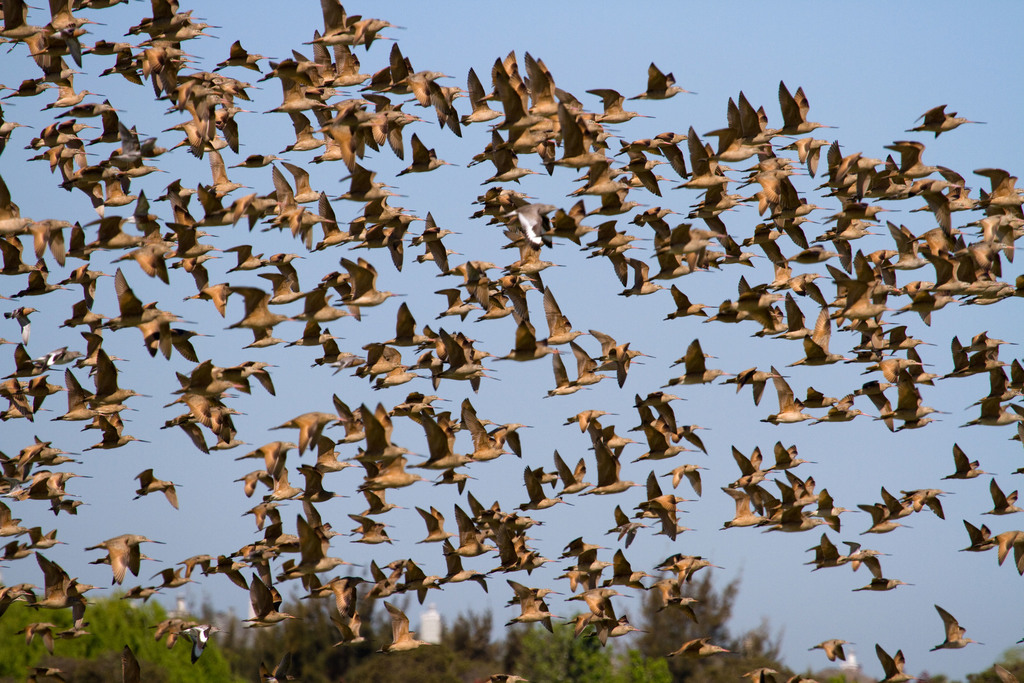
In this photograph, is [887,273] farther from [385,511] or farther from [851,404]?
[385,511]

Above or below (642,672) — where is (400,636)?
above

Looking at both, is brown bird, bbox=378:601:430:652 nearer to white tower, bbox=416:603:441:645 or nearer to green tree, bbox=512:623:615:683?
green tree, bbox=512:623:615:683

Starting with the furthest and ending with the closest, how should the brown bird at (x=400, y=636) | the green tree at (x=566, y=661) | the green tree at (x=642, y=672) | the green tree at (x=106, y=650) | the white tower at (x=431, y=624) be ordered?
the white tower at (x=431, y=624) < the green tree at (x=642, y=672) < the green tree at (x=566, y=661) < the green tree at (x=106, y=650) < the brown bird at (x=400, y=636)

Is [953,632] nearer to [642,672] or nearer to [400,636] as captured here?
[400,636]

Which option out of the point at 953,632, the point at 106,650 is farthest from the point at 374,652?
the point at 953,632

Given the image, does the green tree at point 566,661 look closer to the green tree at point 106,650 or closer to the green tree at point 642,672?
the green tree at point 642,672

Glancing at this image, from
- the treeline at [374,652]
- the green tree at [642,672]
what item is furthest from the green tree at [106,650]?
the green tree at [642,672]

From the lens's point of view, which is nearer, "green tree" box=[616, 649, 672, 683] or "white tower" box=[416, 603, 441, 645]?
"green tree" box=[616, 649, 672, 683]

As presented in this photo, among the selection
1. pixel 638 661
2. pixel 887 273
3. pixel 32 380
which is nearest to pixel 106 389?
pixel 32 380

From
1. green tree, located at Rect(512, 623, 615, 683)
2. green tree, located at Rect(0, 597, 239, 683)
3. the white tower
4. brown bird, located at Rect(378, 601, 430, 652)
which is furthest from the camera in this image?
the white tower

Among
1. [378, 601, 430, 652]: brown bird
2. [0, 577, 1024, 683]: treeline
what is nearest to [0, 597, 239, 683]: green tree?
[0, 577, 1024, 683]: treeline

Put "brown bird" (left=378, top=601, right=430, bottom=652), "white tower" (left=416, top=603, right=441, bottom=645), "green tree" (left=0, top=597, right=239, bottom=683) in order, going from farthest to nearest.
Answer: "white tower" (left=416, top=603, right=441, bottom=645) < "green tree" (left=0, top=597, right=239, bottom=683) < "brown bird" (left=378, top=601, right=430, bottom=652)

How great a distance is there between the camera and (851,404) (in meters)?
29.4

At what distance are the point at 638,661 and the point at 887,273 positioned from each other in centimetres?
5180
